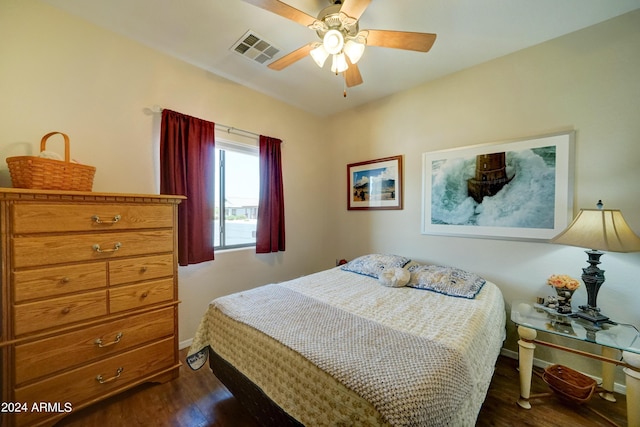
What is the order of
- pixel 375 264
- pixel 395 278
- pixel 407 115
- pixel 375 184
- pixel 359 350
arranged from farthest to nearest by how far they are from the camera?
pixel 375 184 → pixel 407 115 → pixel 375 264 → pixel 395 278 → pixel 359 350

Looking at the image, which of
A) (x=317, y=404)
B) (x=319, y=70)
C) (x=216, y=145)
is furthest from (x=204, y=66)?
(x=317, y=404)

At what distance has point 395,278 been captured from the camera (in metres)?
2.11

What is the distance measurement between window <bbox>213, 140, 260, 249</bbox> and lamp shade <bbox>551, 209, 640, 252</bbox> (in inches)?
109

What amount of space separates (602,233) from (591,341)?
2.16 ft

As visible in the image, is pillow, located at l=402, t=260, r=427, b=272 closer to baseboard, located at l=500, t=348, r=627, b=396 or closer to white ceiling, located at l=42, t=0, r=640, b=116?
baseboard, located at l=500, t=348, r=627, b=396

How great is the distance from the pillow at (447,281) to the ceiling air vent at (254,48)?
2.36 meters

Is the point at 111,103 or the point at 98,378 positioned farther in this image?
the point at 111,103

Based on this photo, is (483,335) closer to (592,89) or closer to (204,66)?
(592,89)

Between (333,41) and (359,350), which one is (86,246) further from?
(333,41)

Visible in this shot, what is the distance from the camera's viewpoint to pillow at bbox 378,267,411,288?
6.88 ft

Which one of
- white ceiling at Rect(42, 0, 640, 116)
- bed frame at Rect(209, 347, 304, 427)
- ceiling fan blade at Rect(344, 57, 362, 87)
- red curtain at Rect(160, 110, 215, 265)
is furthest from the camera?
red curtain at Rect(160, 110, 215, 265)

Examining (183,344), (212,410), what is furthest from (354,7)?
(183,344)

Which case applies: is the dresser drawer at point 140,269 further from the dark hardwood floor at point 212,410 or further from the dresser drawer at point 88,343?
the dark hardwood floor at point 212,410

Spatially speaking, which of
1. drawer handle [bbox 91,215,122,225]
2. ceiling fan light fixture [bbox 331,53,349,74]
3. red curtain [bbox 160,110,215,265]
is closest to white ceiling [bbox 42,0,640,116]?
ceiling fan light fixture [bbox 331,53,349,74]
